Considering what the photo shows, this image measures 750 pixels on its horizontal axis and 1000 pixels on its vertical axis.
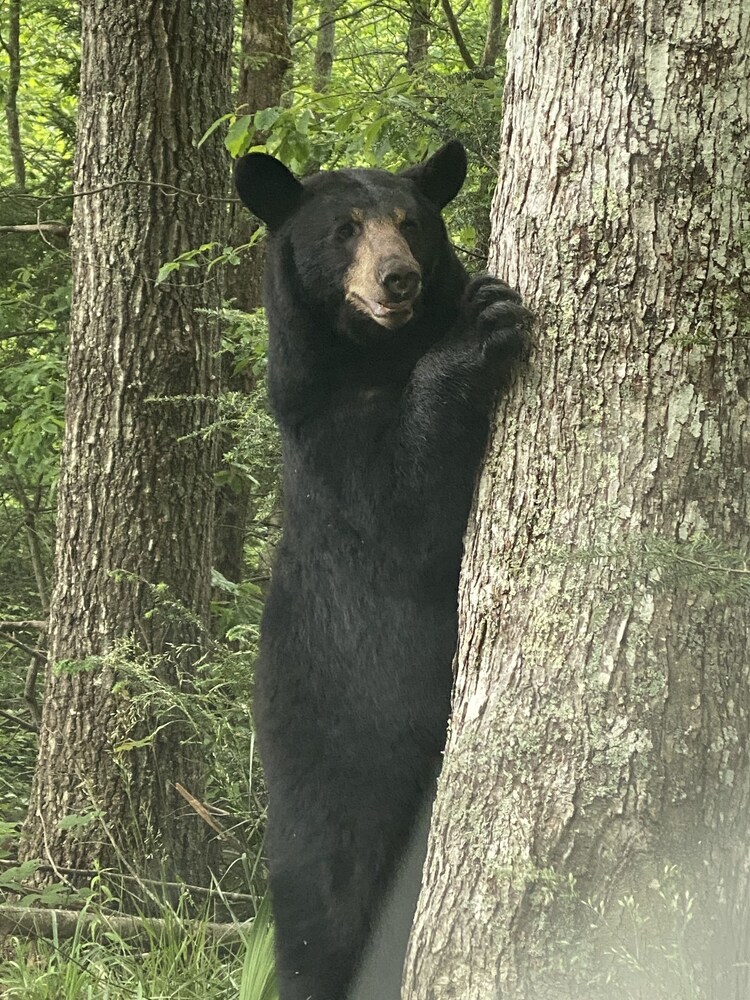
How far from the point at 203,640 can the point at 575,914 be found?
361 cm

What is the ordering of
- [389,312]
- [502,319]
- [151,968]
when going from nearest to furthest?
[502,319] < [389,312] < [151,968]

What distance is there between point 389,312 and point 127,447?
2.35 metres

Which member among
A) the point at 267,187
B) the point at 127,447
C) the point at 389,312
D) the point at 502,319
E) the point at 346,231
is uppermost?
the point at 267,187

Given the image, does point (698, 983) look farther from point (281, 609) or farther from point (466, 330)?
point (281, 609)

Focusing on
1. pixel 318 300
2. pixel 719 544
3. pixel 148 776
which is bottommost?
pixel 148 776

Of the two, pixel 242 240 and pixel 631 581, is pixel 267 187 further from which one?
pixel 242 240

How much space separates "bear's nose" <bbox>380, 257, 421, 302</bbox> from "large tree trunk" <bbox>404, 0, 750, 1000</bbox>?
1136mm

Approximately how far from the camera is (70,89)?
7133mm

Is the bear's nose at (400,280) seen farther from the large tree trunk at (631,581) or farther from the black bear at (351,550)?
the large tree trunk at (631,581)

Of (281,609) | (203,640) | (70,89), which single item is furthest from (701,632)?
(70,89)

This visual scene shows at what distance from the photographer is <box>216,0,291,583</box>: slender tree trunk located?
25.9 ft

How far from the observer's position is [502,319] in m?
2.62

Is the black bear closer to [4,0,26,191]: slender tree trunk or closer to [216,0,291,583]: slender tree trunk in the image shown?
[216,0,291,583]: slender tree trunk

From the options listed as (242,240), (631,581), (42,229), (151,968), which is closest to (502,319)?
(631,581)
